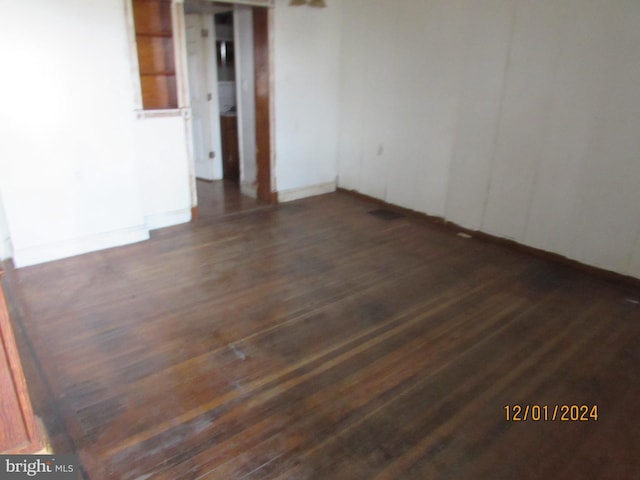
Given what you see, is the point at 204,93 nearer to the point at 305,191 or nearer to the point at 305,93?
the point at 305,93

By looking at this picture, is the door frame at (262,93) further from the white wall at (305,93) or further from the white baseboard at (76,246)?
the white baseboard at (76,246)

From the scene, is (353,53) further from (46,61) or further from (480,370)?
(480,370)

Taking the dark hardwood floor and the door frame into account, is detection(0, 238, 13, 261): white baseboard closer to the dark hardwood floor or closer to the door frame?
the dark hardwood floor

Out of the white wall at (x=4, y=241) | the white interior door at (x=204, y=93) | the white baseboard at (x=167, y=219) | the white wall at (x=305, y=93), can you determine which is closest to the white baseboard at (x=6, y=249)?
the white wall at (x=4, y=241)

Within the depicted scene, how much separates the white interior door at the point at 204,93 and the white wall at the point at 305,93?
143 centimetres

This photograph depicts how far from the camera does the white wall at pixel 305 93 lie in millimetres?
5207

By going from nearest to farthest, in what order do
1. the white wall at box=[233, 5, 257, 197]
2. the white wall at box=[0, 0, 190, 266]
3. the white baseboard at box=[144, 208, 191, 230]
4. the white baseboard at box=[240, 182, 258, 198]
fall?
the white wall at box=[0, 0, 190, 266] < the white baseboard at box=[144, 208, 191, 230] < the white wall at box=[233, 5, 257, 197] < the white baseboard at box=[240, 182, 258, 198]

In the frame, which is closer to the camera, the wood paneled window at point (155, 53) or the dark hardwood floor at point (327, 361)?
the dark hardwood floor at point (327, 361)

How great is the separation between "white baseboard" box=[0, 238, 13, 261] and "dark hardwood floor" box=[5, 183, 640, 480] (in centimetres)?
40

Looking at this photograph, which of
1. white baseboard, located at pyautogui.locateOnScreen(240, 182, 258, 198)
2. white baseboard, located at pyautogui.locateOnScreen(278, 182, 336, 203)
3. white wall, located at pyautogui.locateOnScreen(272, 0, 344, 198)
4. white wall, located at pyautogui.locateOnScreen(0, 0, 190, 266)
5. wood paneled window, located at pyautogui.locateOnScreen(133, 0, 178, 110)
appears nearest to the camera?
white wall, located at pyautogui.locateOnScreen(0, 0, 190, 266)

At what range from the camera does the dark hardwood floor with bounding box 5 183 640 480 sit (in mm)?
2039

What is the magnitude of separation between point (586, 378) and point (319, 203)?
3742mm

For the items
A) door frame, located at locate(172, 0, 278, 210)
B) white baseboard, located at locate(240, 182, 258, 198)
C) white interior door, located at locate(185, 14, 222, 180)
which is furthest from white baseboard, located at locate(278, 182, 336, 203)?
white interior door, located at locate(185, 14, 222, 180)
